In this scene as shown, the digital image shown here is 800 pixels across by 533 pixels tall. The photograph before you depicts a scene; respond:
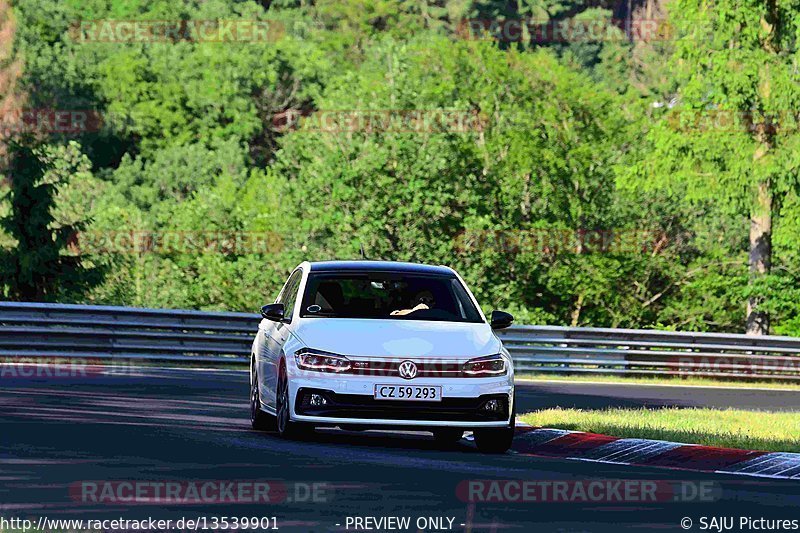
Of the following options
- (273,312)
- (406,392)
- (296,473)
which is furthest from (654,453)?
(296,473)

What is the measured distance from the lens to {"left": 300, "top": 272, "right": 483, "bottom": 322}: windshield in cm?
1595

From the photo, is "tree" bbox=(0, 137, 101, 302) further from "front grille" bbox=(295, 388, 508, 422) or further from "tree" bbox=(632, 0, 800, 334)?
"front grille" bbox=(295, 388, 508, 422)

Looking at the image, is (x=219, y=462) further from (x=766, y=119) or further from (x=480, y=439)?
(x=766, y=119)

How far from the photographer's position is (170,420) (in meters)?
16.9

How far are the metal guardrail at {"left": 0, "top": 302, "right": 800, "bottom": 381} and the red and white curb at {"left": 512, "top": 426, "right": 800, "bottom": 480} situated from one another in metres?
13.8

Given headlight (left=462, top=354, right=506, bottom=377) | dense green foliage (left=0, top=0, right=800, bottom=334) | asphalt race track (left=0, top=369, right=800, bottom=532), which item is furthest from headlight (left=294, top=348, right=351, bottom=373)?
dense green foliage (left=0, top=0, right=800, bottom=334)

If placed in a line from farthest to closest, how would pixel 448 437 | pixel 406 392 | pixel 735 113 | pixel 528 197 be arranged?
pixel 528 197 < pixel 735 113 < pixel 448 437 < pixel 406 392

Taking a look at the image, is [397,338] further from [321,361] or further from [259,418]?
[259,418]

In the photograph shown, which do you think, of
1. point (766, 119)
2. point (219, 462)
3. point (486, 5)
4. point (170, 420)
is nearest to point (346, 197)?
point (766, 119)

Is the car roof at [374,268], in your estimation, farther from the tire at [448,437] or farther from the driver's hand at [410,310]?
the tire at [448,437]

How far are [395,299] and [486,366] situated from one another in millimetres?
1790

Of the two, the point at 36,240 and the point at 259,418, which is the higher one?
the point at 259,418

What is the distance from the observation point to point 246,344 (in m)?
32.3

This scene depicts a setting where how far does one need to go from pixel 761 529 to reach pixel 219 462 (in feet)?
14.1
